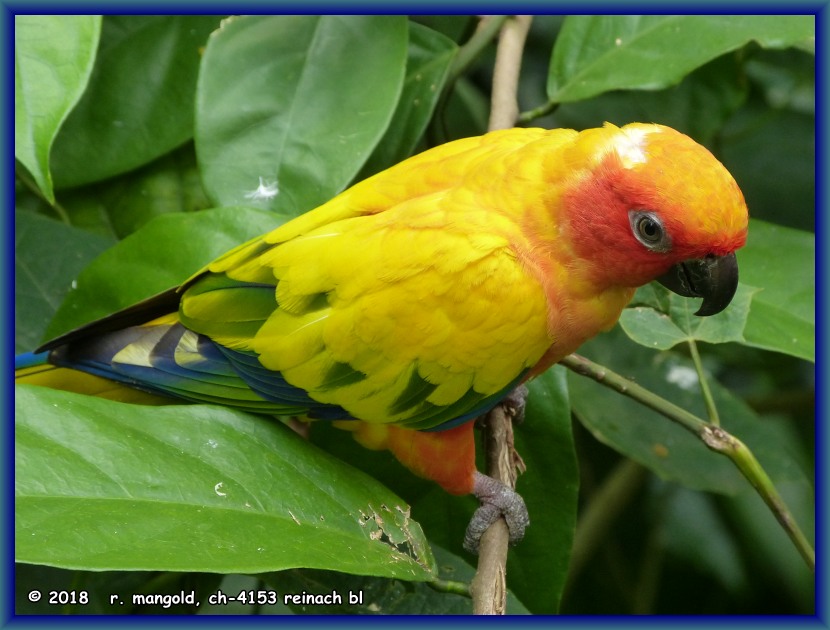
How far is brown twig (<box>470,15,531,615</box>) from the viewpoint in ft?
4.17

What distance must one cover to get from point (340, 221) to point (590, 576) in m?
1.32

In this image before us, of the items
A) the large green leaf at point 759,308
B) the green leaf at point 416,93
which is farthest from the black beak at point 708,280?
the green leaf at point 416,93

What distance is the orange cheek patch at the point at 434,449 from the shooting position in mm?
1594

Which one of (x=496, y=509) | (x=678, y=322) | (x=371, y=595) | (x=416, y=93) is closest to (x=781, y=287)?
(x=678, y=322)

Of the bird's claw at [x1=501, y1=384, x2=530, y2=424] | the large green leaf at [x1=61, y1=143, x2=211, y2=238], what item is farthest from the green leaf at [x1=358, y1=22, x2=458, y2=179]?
the bird's claw at [x1=501, y1=384, x2=530, y2=424]

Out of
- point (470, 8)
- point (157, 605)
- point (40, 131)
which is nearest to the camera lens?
point (40, 131)

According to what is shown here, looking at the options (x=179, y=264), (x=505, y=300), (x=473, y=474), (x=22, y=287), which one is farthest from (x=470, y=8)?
(x=22, y=287)

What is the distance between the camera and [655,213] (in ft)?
4.24

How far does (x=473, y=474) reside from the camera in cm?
162

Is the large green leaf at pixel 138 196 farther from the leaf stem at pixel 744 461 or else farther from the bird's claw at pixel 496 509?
the leaf stem at pixel 744 461

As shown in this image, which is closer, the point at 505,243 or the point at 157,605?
the point at 505,243

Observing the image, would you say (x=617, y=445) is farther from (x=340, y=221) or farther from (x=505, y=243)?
(x=340, y=221)

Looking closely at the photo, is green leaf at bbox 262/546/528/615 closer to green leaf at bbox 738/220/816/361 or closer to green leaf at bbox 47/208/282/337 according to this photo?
green leaf at bbox 47/208/282/337

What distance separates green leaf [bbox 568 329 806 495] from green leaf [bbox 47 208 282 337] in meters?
0.75
